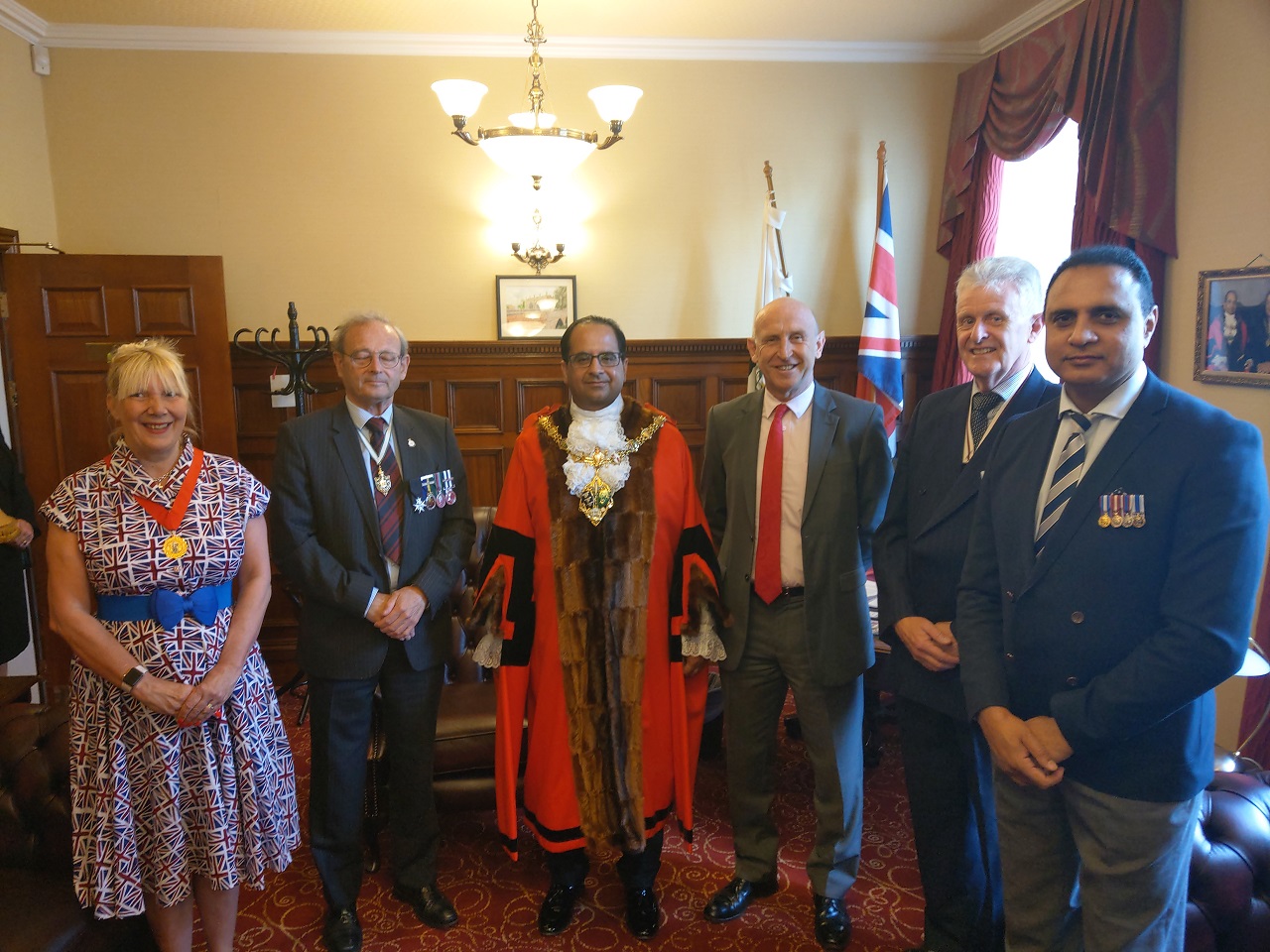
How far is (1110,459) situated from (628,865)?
5.65ft

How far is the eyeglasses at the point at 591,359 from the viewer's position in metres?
2.18

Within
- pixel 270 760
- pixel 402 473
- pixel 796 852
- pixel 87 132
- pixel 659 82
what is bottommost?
pixel 796 852

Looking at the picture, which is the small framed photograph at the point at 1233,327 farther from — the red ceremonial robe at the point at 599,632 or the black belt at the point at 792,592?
the red ceremonial robe at the point at 599,632

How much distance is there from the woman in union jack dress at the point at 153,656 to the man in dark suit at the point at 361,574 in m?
0.24

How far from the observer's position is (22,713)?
7.14 ft

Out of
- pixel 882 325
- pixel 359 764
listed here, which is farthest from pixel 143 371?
pixel 882 325

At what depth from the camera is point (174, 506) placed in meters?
1.89

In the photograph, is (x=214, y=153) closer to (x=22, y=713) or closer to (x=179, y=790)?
(x=22, y=713)

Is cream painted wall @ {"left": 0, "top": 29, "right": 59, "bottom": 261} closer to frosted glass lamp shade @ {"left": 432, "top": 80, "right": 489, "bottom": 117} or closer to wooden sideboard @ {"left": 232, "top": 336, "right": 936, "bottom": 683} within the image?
wooden sideboard @ {"left": 232, "top": 336, "right": 936, "bottom": 683}

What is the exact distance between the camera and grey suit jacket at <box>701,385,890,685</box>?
7.23ft

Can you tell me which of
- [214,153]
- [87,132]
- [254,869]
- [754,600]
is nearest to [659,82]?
[214,153]

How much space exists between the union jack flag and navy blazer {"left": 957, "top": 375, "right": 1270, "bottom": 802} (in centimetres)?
304

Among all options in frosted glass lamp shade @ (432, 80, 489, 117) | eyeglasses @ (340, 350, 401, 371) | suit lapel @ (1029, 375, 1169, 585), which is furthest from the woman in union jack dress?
frosted glass lamp shade @ (432, 80, 489, 117)

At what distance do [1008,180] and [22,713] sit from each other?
4.95m
